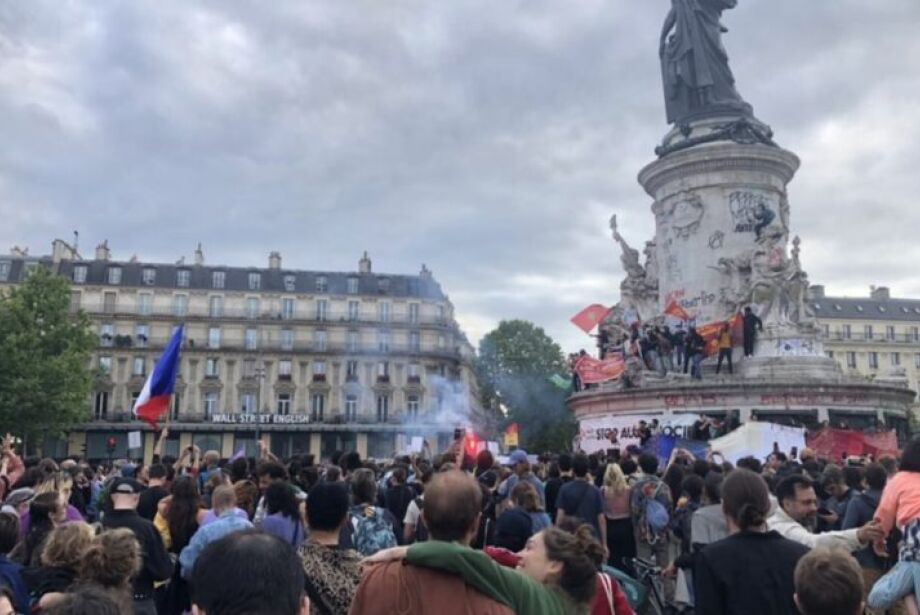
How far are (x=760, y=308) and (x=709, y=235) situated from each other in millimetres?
3781

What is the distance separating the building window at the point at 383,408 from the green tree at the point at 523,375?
12434mm

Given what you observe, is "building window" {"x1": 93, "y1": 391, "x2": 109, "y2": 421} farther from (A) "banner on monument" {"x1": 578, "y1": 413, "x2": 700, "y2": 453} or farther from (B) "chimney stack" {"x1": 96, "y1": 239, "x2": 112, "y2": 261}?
(A) "banner on monument" {"x1": 578, "y1": 413, "x2": 700, "y2": 453}

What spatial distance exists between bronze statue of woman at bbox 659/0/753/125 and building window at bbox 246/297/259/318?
147ft

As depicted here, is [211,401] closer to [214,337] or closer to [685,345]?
[214,337]

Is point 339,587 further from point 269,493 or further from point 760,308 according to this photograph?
point 760,308

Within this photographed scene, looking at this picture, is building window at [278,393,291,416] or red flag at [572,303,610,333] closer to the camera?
red flag at [572,303,610,333]

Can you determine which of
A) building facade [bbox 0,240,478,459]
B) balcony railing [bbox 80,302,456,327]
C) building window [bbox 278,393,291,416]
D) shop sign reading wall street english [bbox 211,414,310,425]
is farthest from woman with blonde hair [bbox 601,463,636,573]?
balcony railing [bbox 80,302,456,327]

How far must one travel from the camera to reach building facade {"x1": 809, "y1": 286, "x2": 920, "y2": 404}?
83250 millimetres

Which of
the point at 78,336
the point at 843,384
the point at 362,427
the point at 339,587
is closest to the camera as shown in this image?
the point at 339,587

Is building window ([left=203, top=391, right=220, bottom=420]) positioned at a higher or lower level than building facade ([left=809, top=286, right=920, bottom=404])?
lower

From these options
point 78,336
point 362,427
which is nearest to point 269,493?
point 78,336

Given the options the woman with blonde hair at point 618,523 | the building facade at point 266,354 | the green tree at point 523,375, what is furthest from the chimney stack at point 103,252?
the woman with blonde hair at point 618,523

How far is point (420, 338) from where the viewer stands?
71.5 metres

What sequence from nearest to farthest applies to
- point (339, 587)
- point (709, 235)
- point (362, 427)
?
point (339, 587) < point (709, 235) < point (362, 427)
